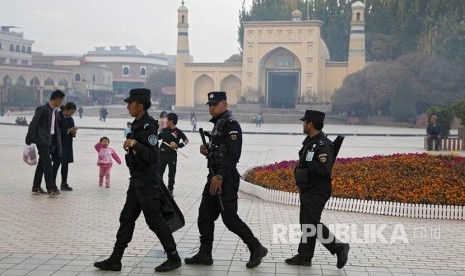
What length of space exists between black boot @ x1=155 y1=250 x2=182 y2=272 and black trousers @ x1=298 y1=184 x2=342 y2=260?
1.20 metres

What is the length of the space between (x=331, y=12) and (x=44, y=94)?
36369 mm

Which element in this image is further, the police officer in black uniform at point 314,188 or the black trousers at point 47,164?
the black trousers at point 47,164

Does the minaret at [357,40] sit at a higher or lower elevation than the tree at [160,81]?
higher

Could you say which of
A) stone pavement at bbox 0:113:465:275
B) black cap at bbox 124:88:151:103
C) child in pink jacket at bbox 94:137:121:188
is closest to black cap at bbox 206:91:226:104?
black cap at bbox 124:88:151:103

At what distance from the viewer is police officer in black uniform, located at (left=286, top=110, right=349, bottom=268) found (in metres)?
5.96

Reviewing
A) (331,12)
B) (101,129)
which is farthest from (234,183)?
(331,12)

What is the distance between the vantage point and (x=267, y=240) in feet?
23.8

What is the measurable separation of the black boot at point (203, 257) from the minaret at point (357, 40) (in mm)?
52707

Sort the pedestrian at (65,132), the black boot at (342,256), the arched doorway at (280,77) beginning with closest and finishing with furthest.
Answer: the black boot at (342,256) → the pedestrian at (65,132) → the arched doorway at (280,77)

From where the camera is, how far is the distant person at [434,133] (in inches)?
890

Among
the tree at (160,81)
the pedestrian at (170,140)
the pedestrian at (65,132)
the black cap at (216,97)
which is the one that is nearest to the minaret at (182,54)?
the tree at (160,81)

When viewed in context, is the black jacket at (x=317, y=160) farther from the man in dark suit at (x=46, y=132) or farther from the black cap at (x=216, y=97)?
the man in dark suit at (x=46, y=132)

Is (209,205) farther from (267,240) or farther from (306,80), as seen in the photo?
(306,80)

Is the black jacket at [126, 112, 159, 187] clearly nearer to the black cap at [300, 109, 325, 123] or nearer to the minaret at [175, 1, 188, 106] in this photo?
the black cap at [300, 109, 325, 123]
